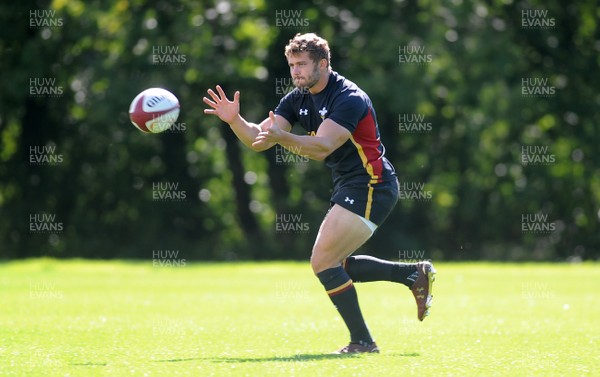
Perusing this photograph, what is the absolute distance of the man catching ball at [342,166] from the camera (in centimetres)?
745

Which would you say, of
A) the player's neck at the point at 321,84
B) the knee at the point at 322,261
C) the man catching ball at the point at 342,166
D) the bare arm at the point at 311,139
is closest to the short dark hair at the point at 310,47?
the man catching ball at the point at 342,166

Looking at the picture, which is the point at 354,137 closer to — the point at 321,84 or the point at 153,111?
the point at 321,84

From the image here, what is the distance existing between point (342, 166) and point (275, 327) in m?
2.48

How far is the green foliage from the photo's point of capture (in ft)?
78.5

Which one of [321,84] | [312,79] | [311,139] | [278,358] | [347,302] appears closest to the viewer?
[278,358]

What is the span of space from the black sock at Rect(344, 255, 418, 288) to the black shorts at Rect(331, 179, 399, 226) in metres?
0.45

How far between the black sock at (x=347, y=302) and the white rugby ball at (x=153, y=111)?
192 cm

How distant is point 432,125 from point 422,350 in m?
18.1

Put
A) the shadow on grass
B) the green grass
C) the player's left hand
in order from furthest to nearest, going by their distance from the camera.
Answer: the player's left hand
the shadow on grass
the green grass

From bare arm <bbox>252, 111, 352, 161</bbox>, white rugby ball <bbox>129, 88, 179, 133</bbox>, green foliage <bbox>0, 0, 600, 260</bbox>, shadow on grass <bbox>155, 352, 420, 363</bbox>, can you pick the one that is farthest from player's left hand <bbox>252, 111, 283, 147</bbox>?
green foliage <bbox>0, 0, 600, 260</bbox>

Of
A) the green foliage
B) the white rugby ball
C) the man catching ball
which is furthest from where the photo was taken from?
the green foliage

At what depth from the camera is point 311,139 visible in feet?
24.0

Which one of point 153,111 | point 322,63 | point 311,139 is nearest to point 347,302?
point 311,139

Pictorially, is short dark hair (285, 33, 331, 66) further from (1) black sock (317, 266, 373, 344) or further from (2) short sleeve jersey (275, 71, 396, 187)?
(1) black sock (317, 266, 373, 344)
